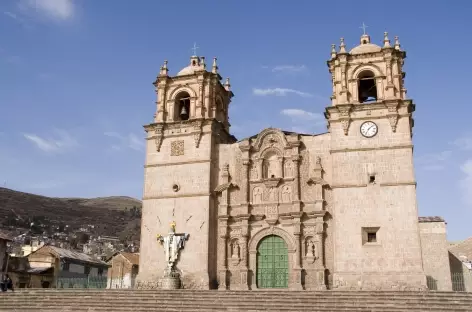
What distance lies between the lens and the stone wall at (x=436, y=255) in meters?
24.0

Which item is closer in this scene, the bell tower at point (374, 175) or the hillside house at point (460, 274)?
the bell tower at point (374, 175)

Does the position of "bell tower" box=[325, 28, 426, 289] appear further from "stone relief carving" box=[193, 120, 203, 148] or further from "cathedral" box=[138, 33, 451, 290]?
"stone relief carving" box=[193, 120, 203, 148]

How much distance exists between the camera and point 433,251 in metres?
25.4

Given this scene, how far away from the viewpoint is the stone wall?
24.0 metres

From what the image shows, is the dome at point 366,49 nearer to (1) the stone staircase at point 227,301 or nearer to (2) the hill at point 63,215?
(1) the stone staircase at point 227,301

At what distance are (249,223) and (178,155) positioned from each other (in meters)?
5.96

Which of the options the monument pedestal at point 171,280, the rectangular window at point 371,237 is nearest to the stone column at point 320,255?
the rectangular window at point 371,237

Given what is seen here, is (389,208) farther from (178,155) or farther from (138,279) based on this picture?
(138,279)

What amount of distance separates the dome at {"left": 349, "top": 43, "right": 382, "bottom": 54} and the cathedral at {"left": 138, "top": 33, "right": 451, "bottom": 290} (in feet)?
0.38

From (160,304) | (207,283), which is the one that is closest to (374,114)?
(207,283)

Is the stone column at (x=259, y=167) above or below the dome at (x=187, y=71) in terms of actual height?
below

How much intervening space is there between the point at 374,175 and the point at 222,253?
9.11 m

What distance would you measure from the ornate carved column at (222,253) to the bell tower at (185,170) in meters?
0.35

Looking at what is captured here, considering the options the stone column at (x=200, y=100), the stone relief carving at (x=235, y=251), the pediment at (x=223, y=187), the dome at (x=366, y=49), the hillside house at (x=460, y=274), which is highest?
the dome at (x=366, y=49)
